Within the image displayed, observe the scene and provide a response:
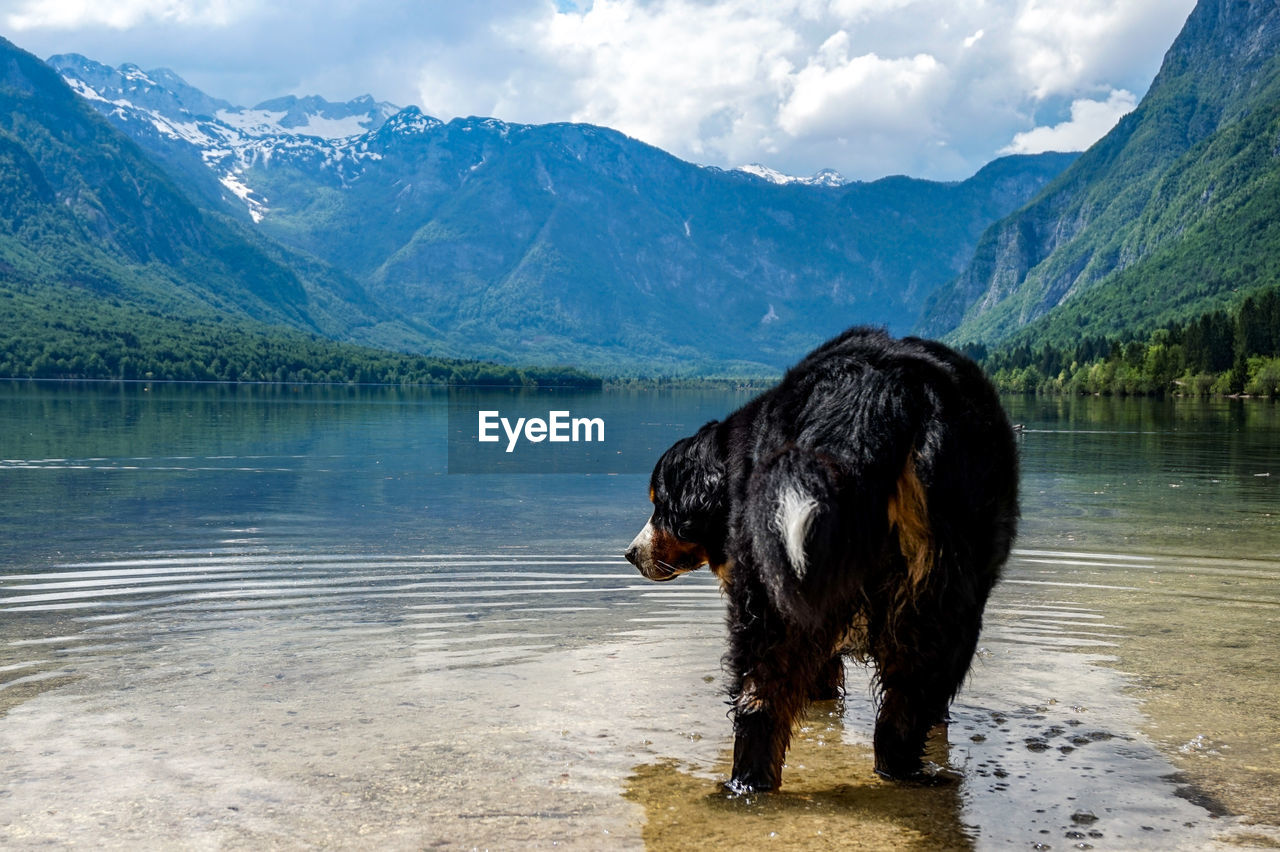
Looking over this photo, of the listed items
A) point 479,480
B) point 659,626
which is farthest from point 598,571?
point 479,480

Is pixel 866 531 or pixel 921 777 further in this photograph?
pixel 921 777

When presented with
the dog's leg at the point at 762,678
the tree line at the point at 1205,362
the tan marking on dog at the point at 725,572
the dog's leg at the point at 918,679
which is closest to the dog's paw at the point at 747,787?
the dog's leg at the point at 762,678

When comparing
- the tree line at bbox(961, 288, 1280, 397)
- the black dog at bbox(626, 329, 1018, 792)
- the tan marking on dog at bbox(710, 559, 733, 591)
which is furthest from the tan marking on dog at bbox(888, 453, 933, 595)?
the tree line at bbox(961, 288, 1280, 397)

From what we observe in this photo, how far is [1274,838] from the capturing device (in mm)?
5910

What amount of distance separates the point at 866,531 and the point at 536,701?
3731 millimetres

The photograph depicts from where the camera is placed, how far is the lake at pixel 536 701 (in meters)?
6.19

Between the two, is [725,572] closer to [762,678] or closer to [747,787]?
[762,678]

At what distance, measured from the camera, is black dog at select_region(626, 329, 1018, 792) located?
5652 mm

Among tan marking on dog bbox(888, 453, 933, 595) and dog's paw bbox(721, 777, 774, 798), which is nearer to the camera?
tan marking on dog bbox(888, 453, 933, 595)

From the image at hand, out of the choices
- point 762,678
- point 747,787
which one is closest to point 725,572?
point 762,678

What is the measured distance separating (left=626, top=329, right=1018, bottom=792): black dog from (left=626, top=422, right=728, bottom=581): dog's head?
196 millimetres

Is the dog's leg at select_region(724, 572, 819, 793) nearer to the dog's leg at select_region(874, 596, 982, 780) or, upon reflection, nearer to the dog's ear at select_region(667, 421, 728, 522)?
the dog's leg at select_region(874, 596, 982, 780)

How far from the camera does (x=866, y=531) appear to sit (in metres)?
5.71

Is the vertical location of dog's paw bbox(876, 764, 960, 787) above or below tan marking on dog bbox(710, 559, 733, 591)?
below
